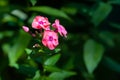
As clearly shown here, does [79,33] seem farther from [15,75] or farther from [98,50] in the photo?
[15,75]

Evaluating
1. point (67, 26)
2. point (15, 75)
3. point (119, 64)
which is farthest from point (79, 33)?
point (15, 75)

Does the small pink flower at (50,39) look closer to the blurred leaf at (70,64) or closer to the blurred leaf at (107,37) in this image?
the blurred leaf at (70,64)

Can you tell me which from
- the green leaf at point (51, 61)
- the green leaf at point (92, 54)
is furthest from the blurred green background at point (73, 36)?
the green leaf at point (51, 61)

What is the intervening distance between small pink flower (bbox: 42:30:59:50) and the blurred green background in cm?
89

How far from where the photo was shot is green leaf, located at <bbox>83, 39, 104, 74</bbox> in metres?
2.90

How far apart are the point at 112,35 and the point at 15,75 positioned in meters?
0.80

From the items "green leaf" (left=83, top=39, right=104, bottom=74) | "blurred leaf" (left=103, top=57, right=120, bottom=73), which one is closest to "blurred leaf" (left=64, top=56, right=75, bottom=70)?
"green leaf" (left=83, top=39, right=104, bottom=74)

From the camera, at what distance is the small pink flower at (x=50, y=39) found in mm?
1891

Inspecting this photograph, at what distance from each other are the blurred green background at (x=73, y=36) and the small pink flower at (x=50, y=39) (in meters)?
0.89

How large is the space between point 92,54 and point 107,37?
363 millimetres

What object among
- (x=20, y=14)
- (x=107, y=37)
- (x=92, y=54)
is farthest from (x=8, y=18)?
(x=107, y=37)

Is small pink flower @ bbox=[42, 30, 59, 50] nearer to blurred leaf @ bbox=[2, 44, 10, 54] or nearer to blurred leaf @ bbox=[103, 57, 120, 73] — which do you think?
blurred leaf @ bbox=[2, 44, 10, 54]

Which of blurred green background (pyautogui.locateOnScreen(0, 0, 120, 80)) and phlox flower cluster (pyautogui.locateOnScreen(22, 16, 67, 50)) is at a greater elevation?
phlox flower cluster (pyautogui.locateOnScreen(22, 16, 67, 50))

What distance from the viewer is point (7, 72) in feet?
10.0
